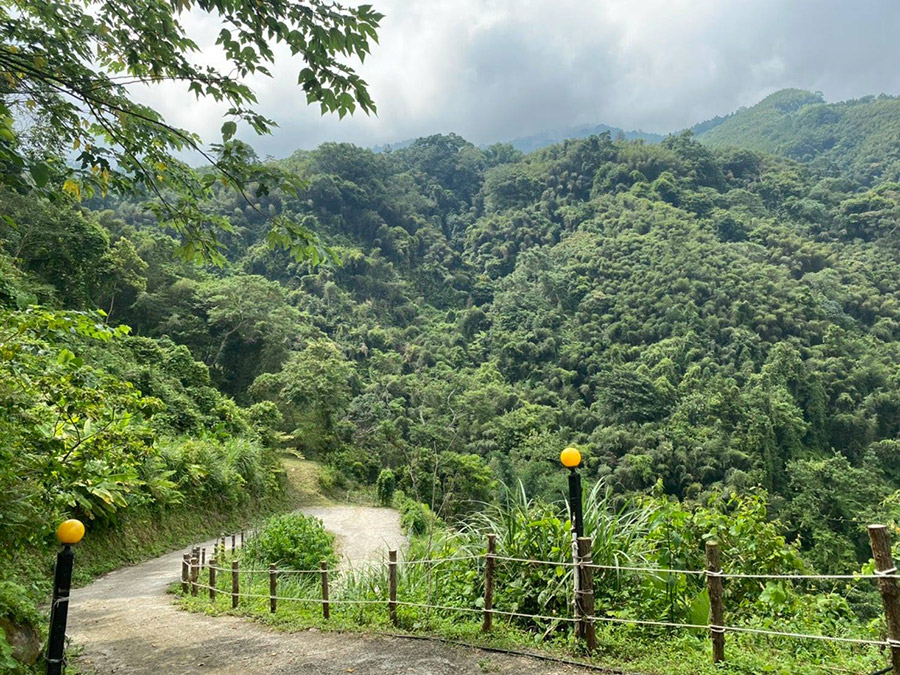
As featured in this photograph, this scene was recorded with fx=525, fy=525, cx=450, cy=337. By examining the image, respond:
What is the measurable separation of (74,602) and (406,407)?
2739 cm

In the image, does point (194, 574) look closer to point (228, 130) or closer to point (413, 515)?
point (228, 130)

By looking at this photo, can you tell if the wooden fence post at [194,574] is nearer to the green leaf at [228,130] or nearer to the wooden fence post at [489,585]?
the wooden fence post at [489,585]

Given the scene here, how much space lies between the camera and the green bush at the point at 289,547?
9.08m

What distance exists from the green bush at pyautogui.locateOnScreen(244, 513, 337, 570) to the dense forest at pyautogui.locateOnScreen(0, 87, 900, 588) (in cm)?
246

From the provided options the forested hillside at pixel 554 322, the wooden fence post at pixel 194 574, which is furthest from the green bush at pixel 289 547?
the forested hillside at pixel 554 322

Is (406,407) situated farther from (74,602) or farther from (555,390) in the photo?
(74,602)

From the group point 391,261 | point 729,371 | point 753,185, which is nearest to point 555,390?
point 729,371

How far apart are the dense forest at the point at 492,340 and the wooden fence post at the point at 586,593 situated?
3.91 ft

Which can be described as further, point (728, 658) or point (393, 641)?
point (393, 641)

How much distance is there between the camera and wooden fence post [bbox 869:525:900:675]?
2422mm

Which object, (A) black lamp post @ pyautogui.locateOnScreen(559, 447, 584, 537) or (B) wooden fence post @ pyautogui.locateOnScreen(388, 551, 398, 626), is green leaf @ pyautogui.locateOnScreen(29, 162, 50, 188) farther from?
(B) wooden fence post @ pyautogui.locateOnScreen(388, 551, 398, 626)

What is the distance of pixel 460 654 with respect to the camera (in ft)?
12.2

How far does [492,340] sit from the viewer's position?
159ft

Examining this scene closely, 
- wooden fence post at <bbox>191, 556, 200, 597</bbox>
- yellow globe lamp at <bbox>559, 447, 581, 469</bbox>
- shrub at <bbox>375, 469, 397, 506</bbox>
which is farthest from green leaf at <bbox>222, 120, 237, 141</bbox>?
shrub at <bbox>375, 469, 397, 506</bbox>
